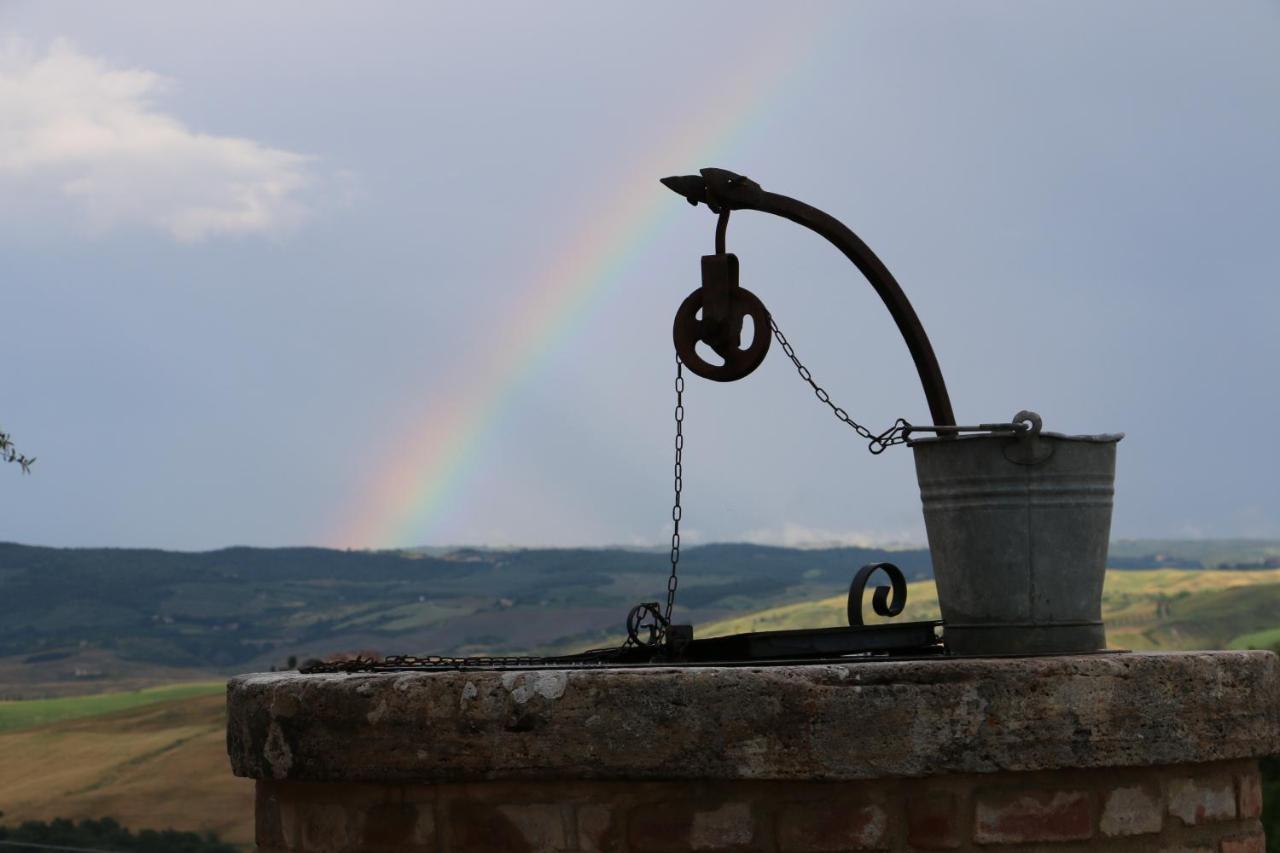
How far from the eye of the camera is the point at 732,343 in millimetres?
4918

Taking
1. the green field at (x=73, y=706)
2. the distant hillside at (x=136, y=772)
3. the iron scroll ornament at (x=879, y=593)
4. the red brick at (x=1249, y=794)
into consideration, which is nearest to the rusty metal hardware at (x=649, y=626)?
the iron scroll ornament at (x=879, y=593)

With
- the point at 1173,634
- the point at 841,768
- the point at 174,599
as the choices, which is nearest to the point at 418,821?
the point at 841,768

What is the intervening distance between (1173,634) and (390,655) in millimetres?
28677

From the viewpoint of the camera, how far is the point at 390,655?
4.56 m

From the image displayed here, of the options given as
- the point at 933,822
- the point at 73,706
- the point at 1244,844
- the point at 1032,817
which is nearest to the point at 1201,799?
the point at 1244,844

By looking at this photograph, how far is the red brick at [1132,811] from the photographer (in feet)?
12.4

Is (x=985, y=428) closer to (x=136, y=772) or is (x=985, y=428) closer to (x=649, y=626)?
(x=649, y=626)

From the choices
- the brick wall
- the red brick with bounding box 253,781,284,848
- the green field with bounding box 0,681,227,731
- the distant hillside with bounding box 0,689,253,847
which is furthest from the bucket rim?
the green field with bounding box 0,681,227,731

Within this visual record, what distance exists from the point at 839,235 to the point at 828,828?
2.19m

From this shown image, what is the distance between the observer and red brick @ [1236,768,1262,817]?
4148 mm

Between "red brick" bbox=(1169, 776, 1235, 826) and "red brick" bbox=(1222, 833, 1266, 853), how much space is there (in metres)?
0.07

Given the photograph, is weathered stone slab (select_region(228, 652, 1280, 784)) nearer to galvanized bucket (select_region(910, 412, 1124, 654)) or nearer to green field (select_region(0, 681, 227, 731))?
galvanized bucket (select_region(910, 412, 1124, 654))

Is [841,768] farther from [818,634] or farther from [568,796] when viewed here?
[818,634]

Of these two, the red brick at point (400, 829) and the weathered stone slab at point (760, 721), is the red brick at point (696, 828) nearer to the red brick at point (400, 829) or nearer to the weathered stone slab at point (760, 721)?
the weathered stone slab at point (760, 721)
